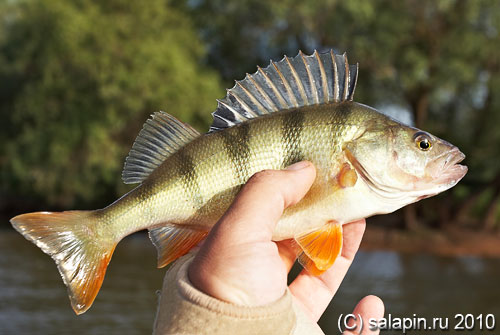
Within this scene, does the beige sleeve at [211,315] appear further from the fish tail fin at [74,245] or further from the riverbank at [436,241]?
the riverbank at [436,241]

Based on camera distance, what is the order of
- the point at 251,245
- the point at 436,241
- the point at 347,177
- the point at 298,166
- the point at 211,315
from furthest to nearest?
the point at 436,241, the point at 347,177, the point at 298,166, the point at 251,245, the point at 211,315

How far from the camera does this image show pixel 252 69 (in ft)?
70.8

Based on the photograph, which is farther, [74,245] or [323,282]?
[323,282]

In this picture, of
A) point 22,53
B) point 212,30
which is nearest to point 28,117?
point 22,53

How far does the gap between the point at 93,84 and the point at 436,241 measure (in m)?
12.3

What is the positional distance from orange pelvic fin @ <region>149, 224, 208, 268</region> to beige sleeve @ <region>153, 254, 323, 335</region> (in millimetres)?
328

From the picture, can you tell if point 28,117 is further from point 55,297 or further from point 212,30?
point 55,297

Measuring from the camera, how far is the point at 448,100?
21.3 meters

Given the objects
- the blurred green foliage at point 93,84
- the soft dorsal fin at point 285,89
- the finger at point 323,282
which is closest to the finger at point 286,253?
the finger at point 323,282

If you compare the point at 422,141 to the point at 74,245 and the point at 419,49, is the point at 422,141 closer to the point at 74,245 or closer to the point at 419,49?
the point at 74,245

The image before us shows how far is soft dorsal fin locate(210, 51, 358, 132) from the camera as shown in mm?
2945

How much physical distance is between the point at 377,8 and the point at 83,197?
42.7 ft

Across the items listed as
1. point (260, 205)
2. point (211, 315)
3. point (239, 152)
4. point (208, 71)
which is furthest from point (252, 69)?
point (211, 315)

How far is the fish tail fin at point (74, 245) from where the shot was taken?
2.77 meters
